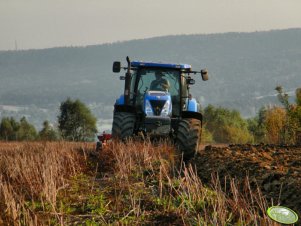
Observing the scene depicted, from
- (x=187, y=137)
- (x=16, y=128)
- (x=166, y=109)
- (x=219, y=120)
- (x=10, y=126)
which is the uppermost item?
(x=219, y=120)

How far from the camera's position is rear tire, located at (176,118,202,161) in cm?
1357

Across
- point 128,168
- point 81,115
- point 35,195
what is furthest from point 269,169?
point 81,115

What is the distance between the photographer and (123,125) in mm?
13812

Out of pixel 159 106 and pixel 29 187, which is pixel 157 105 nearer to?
pixel 159 106

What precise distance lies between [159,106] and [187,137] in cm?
101

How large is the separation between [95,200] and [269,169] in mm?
2749

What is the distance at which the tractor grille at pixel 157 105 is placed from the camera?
1391 centimetres

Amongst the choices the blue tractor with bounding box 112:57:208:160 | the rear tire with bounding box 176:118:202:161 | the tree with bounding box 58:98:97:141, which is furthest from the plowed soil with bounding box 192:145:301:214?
the tree with bounding box 58:98:97:141

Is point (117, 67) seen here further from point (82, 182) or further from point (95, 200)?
point (95, 200)

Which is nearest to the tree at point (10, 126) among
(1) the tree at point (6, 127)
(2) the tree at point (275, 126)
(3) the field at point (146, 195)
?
(1) the tree at point (6, 127)

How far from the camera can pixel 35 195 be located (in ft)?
23.6

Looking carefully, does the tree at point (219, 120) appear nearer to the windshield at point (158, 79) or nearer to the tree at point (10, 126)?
the tree at point (10, 126)

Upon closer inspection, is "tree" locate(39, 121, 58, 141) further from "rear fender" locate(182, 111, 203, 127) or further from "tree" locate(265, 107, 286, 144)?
"tree" locate(265, 107, 286, 144)

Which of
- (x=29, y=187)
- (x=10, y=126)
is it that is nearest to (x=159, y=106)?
(x=29, y=187)
